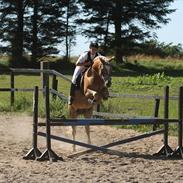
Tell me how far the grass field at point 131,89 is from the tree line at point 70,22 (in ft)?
8.25

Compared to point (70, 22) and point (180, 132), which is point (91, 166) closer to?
point (180, 132)

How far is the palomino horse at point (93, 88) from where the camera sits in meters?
11.1

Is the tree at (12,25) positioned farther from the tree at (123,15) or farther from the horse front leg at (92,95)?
the horse front leg at (92,95)

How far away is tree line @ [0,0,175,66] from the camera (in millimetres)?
51969

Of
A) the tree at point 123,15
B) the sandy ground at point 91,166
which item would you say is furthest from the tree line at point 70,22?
the sandy ground at point 91,166

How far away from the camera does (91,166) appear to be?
32.7 ft

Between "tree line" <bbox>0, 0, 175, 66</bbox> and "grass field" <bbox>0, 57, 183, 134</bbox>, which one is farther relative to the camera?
"tree line" <bbox>0, 0, 175, 66</bbox>

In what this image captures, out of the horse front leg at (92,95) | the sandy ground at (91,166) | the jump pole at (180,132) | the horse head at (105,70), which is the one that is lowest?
the sandy ground at (91,166)

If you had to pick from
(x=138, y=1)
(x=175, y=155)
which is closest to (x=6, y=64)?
(x=138, y=1)

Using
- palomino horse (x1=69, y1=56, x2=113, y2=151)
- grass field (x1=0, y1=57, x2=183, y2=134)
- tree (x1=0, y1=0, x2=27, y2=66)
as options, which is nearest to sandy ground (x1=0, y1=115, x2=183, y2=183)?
palomino horse (x1=69, y1=56, x2=113, y2=151)

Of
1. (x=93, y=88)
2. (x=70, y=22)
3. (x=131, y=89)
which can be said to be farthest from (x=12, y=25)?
(x=93, y=88)

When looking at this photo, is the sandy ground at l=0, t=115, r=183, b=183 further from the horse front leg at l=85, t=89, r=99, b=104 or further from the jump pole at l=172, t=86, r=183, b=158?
the horse front leg at l=85, t=89, r=99, b=104

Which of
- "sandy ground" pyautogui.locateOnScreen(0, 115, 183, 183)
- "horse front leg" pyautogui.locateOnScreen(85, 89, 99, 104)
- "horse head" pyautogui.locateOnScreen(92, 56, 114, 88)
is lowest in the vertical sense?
"sandy ground" pyautogui.locateOnScreen(0, 115, 183, 183)

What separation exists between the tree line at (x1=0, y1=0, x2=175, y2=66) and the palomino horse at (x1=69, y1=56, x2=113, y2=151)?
38878 mm
